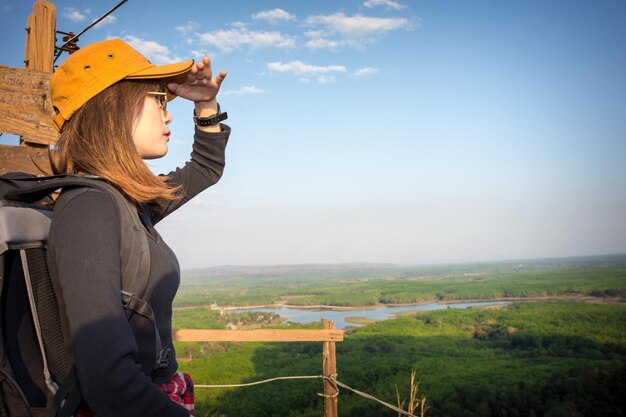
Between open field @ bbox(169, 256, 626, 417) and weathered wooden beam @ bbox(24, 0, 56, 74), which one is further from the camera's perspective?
open field @ bbox(169, 256, 626, 417)

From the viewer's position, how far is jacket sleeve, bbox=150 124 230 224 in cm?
146

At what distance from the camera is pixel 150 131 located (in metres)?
1.02

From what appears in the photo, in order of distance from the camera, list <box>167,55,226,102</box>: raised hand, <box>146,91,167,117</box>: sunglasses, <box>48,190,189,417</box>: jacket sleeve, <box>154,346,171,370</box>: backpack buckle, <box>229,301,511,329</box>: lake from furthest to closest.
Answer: <box>229,301,511,329</box>: lake, <box>167,55,226,102</box>: raised hand, <box>146,91,167,117</box>: sunglasses, <box>154,346,171,370</box>: backpack buckle, <box>48,190,189,417</box>: jacket sleeve

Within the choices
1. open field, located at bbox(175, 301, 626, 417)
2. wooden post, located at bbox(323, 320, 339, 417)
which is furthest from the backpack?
open field, located at bbox(175, 301, 626, 417)

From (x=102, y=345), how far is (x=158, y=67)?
65 centimetres

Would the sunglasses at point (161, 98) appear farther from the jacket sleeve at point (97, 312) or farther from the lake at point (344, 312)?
the lake at point (344, 312)

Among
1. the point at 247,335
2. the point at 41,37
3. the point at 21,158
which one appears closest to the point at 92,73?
the point at 21,158

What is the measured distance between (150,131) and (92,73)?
0.57 ft

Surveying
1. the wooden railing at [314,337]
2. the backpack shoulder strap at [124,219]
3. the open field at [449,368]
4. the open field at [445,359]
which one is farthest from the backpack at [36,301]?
the open field at [449,368]

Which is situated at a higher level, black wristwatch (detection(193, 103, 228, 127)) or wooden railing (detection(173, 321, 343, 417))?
black wristwatch (detection(193, 103, 228, 127))

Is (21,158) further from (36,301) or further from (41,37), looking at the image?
(36,301)

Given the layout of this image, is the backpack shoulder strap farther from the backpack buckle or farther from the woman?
the backpack buckle

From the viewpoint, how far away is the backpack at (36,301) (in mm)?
755

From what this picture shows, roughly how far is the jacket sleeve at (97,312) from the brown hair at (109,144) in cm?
16
